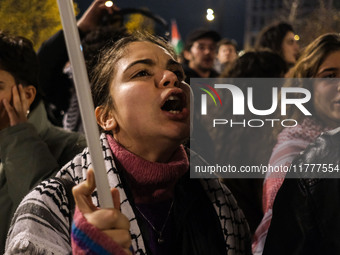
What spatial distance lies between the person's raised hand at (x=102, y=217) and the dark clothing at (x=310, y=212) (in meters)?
0.45

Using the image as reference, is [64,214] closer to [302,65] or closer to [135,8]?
[135,8]

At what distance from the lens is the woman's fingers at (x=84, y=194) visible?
34.2 inches

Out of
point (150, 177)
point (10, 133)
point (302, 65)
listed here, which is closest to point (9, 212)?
point (10, 133)

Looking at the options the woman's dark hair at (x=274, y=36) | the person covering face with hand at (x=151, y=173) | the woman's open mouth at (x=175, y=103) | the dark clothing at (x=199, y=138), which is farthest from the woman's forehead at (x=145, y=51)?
the woman's dark hair at (x=274, y=36)

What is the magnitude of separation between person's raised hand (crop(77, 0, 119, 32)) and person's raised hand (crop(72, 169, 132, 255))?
100 centimetres

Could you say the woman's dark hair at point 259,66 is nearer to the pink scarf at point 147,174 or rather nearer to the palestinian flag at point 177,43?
the palestinian flag at point 177,43

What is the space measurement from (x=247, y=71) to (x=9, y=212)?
5.02 ft

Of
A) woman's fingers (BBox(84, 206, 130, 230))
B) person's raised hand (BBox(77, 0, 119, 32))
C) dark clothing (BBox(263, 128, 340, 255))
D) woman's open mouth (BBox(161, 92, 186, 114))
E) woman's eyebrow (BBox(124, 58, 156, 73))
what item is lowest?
dark clothing (BBox(263, 128, 340, 255))

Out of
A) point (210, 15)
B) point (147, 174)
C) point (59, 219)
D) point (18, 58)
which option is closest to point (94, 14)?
point (18, 58)

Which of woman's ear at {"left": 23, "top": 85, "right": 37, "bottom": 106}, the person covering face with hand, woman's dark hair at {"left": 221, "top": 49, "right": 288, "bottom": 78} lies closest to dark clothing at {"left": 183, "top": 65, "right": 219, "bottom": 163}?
the person covering face with hand

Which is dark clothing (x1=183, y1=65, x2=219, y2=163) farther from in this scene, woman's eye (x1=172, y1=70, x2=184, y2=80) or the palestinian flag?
woman's eye (x1=172, y1=70, x2=184, y2=80)

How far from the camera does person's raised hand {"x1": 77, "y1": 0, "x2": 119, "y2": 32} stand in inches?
70.2

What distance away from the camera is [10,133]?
1544 mm

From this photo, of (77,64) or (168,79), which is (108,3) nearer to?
(168,79)
